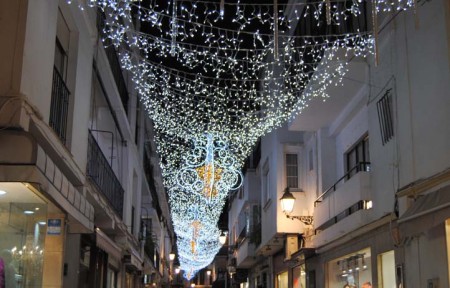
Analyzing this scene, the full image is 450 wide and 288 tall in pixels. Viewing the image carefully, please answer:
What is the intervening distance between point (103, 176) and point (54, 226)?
16.2ft

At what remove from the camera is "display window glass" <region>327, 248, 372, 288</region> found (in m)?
13.5

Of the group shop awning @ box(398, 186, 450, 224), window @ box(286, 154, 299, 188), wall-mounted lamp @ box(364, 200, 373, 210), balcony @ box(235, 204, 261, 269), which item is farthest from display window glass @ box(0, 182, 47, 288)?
balcony @ box(235, 204, 261, 269)

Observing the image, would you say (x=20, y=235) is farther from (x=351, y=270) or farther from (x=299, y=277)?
(x=299, y=277)

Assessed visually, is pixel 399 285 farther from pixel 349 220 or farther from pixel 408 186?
pixel 349 220

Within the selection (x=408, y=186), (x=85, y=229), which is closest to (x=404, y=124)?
(x=408, y=186)

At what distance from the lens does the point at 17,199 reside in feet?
26.7

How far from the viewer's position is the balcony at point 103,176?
41.0ft

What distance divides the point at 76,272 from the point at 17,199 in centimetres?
301

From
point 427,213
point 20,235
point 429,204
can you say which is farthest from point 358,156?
point 20,235

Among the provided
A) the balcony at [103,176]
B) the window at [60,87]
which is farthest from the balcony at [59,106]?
the balcony at [103,176]

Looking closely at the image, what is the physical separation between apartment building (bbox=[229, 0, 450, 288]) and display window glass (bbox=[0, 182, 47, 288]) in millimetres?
5584

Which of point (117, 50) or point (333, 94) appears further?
point (117, 50)

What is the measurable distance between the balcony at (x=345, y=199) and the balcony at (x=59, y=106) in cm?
654

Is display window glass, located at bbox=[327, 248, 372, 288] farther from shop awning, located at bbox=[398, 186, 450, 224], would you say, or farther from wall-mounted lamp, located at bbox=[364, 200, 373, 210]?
shop awning, located at bbox=[398, 186, 450, 224]
